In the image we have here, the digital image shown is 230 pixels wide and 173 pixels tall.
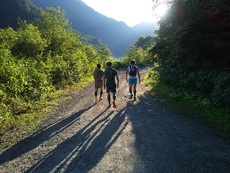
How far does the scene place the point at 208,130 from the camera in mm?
8055

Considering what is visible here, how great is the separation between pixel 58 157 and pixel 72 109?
5.88 metres

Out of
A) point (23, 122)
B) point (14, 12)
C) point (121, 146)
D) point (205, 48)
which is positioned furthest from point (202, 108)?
point (14, 12)

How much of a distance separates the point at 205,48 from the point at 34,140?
9.62 metres

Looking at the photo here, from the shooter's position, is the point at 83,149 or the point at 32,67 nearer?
the point at 83,149

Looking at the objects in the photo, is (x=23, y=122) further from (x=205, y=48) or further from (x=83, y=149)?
(x=205, y=48)

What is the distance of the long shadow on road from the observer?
5.61m

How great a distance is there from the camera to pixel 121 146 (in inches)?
274

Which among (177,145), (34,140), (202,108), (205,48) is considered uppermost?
(205,48)

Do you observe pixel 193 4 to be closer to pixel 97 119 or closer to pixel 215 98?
pixel 215 98

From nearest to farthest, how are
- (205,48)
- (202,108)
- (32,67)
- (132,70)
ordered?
1. (202,108)
2. (205,48)
3. (132,70)
4. (32,67)

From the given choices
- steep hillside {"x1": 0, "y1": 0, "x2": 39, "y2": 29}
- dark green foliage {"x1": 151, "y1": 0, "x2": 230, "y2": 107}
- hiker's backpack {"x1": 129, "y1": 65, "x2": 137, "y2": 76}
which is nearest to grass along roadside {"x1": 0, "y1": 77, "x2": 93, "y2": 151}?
hiker's backpack {"x1": 129, "y1": 65, "x2": 137, "y2": 76}

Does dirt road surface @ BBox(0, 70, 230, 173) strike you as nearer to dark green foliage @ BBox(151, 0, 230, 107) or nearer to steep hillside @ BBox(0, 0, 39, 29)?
dark green foliage @ BBox(151, 0, 230, 107)

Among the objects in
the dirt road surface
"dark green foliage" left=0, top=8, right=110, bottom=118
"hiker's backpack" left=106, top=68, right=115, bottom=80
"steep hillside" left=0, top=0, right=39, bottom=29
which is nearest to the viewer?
the dirt road surface

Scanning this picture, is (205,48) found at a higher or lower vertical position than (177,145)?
higher
